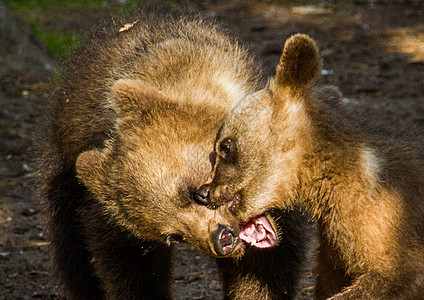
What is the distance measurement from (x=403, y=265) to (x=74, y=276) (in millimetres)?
3066

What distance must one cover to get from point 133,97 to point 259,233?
118 centimetres

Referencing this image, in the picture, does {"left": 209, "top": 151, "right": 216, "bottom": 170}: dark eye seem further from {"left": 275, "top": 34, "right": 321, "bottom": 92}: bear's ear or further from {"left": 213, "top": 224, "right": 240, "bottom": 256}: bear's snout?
{"left": 275, "top": 34, "right": 321, "bottom": 92}: bear's ear

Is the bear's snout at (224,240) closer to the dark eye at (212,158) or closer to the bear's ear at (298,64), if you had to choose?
the dark eye at (212,158)

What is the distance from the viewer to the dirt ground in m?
6.65

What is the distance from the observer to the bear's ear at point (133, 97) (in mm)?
4699

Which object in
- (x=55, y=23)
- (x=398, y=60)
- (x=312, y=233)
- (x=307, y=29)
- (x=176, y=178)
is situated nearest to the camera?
(x=176, y=178)

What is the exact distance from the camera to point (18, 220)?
7598 millimetres

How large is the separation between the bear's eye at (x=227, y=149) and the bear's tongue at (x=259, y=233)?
0.46 m

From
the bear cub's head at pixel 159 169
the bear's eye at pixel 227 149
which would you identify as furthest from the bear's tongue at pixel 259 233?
the bear's eye at pixel 227 149

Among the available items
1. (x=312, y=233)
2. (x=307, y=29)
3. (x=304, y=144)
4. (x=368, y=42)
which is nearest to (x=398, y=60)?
(x=368, y=42)

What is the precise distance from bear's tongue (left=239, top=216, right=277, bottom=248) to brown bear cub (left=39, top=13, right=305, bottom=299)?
66 mm

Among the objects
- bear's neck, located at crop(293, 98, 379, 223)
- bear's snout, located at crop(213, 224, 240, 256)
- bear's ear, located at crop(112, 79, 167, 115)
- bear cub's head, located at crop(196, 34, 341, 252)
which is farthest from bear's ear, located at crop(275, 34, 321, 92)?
bear's snout, located at crop(213, 224, 240, 256)

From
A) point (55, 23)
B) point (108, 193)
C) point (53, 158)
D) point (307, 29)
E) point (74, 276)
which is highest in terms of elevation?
point (108, 193)

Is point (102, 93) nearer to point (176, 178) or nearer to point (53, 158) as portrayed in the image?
point (53, 158)
